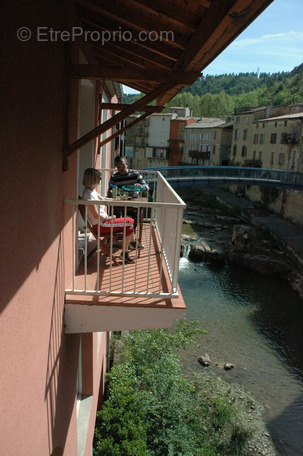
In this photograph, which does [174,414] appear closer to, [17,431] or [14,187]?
[17,431]

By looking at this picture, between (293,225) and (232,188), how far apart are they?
582 inches

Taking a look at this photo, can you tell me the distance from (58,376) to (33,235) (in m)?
1.71

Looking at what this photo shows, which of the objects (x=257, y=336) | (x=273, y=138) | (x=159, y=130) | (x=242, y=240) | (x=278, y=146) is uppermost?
(x=159, y=130)

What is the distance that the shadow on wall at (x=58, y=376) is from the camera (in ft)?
10.3

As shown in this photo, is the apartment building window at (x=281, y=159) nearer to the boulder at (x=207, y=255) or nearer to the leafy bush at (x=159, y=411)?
the boulder at (x=207, y=255)

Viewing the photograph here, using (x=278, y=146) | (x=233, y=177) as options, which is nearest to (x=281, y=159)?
Answer: (x=278, y=146)

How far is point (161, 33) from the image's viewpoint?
3.26m

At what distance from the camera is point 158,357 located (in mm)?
9719

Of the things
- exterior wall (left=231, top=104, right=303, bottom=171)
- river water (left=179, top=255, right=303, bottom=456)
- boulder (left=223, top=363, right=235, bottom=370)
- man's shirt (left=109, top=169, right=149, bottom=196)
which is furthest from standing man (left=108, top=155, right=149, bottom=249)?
exterior wall (left=231, top=104, right=303, bottom=171)

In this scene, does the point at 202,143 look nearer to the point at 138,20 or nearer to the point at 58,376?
the point at 138,20

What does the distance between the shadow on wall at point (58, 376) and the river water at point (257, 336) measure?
8.15 meters

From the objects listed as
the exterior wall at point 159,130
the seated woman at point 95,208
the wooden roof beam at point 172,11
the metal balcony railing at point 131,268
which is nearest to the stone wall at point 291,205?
the exterior wall at point 159,130

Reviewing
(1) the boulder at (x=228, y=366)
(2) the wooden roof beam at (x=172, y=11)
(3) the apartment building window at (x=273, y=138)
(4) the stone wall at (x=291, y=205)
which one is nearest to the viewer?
(2) the wooden roof beam at (x=172, y=11)

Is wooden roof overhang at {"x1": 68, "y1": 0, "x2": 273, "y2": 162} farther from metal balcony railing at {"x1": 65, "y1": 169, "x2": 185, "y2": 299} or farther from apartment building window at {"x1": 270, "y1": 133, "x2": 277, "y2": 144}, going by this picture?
apartment building window at {"x1": 270, "y1": 133, "x2": 277, "y2": 144}
